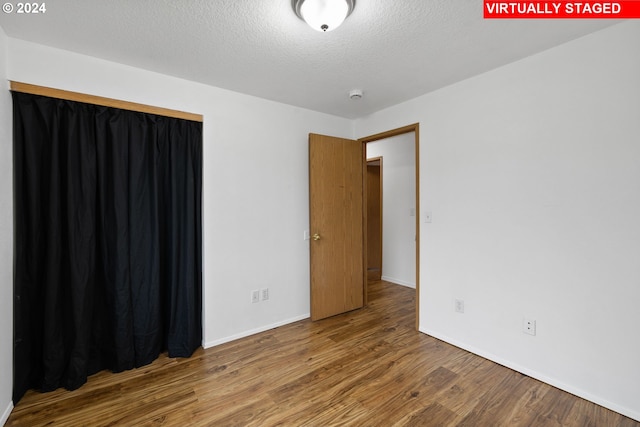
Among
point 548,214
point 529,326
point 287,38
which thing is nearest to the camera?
point 287,38

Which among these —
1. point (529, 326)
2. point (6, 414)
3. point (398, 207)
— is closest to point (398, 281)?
point (398, 207)

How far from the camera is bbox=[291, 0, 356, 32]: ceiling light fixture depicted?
1450 millimetres

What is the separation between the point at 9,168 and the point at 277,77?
6.43ft

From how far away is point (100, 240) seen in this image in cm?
214

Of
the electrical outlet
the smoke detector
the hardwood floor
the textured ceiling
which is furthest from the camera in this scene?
the smoke detector

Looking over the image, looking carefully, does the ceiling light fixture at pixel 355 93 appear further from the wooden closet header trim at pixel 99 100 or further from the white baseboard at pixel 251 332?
the white baseboard at pixel 251 332

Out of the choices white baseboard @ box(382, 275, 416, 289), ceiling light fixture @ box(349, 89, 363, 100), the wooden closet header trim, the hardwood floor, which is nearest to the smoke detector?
ceiling light fixture @ box(349, 89, 363, 100)

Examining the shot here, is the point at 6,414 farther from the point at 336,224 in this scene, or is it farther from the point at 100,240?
the point at 336,224

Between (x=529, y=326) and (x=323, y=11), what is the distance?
2.58 m

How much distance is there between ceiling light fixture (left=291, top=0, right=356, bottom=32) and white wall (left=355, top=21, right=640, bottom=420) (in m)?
1.54

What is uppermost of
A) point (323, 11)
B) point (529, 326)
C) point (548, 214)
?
point (323, 11)

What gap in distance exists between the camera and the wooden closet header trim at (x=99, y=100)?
1.87m

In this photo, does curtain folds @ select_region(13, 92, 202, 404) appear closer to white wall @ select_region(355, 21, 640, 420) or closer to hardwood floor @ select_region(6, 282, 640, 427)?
hardwood floor @ select_region(6, 282, 640, 427)

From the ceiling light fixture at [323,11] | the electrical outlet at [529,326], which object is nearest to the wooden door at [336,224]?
the ceiling light fixture at [323,11]
